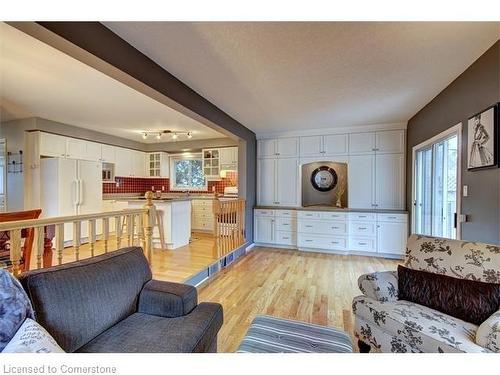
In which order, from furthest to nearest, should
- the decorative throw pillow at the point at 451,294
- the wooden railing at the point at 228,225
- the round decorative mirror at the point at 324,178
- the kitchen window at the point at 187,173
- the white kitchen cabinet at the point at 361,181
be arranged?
the kitchen window at the point at 187,173, the round decorative mirror at the point at 324,178, the white kitchen cabinet at the point at 361,181, the wooden railing at the point at 228,225, the decorative throw pillow at the point at 451,294

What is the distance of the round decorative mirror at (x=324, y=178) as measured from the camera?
5105mm

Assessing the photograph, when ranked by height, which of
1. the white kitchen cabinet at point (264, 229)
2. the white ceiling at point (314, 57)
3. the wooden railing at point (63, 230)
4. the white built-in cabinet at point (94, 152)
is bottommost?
the white kitchen cabinet at point (264, 229)

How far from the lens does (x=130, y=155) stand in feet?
20.5

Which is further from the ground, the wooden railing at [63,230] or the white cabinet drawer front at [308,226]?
the wooden railing at [63,230]

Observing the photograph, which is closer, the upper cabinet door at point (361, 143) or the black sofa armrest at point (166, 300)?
the black sofa armrest at point (166, 300)

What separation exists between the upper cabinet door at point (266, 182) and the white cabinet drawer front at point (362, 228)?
1583 millimetres

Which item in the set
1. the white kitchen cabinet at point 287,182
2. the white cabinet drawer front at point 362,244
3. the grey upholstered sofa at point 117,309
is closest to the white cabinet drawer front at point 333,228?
the white cabinet drawer front at point 362,244

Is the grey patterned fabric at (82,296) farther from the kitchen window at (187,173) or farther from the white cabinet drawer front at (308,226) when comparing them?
the kitchen window at (187,173)

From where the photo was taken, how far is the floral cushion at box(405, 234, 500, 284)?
1.63 m

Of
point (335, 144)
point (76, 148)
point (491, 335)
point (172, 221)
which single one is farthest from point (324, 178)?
point (76, 148)

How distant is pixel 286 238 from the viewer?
16.1 feet

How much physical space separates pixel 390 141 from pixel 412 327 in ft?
12.1
